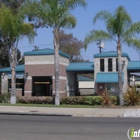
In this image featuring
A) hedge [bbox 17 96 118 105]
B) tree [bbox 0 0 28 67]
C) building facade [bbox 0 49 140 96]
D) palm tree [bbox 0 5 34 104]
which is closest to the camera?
hedge [bbox 17 96 118 105]

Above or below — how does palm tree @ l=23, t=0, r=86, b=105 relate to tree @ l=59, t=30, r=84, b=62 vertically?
below

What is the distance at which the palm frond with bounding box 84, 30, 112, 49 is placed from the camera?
26.1 m

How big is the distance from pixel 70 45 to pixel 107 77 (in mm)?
38304

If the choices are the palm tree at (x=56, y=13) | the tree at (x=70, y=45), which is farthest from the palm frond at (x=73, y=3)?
the tree at (x=70, y=45)

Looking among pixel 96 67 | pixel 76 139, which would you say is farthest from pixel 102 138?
pixel 96 67

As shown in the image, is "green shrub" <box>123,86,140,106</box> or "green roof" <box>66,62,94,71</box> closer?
"green shrub" <box>123,86,140,106</box>

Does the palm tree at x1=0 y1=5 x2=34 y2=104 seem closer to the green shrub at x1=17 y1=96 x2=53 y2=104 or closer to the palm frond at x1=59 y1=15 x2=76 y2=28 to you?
the green shrub at x1=17 y1=96 x2=53 y2=104

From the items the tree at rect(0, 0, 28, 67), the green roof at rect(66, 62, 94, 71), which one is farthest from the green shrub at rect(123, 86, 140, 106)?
the tree at rect(0, 0, 28, 67)

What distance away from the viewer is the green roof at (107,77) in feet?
113

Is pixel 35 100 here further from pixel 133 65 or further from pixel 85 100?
pixel 133 65

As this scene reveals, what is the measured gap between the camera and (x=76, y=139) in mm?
10000

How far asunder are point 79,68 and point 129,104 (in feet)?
40.8

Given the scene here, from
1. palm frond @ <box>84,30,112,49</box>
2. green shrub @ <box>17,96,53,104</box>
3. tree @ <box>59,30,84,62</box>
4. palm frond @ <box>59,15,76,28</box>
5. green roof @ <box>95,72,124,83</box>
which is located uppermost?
tree @ <box>59,30,84,62</box>

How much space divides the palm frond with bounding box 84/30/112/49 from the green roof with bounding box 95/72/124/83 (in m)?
8.85
